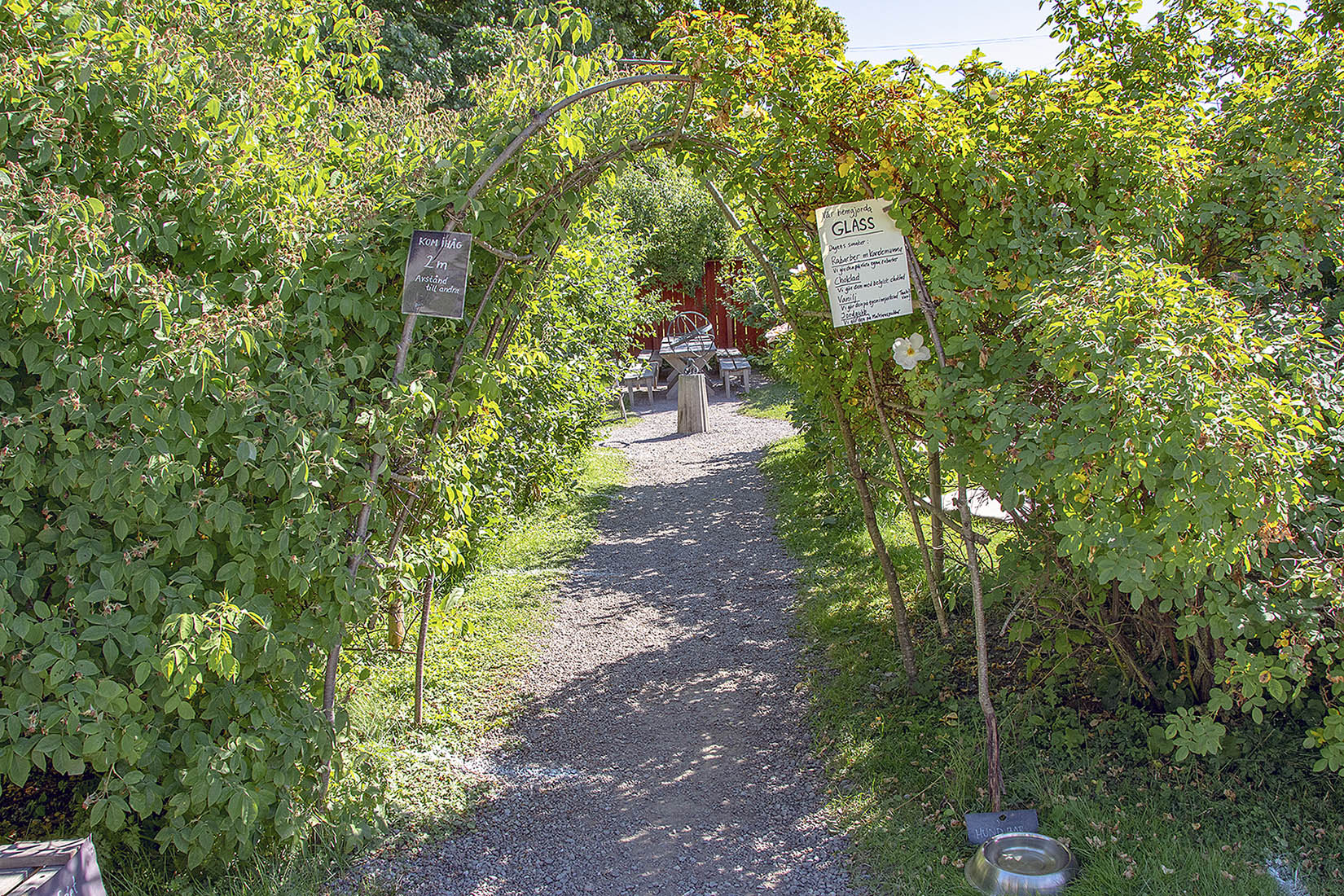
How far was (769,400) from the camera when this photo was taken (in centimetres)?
1342

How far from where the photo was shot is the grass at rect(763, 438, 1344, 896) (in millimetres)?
2564

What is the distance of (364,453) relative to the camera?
9.37ft

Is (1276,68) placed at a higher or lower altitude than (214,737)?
Answer: higher

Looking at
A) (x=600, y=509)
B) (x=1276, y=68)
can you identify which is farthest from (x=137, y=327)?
(x=600, y=509)

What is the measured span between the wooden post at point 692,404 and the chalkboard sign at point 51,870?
9.08 metres

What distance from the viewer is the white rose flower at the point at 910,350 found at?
290 centimetres

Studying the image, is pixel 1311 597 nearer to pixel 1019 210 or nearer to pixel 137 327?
pixel 1019 210

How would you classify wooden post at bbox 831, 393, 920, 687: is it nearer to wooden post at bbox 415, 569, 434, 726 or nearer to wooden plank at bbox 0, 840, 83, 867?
wooden post at bbox 415, 569, 434, 726

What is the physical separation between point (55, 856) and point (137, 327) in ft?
4.35

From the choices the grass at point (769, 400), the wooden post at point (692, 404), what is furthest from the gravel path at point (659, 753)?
the grass at point (769, 400)

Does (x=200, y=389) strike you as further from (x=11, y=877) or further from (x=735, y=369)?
(x=735, y=369)

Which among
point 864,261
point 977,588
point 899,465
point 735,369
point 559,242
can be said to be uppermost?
point 559,242

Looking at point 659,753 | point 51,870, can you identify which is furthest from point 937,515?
point 51,870

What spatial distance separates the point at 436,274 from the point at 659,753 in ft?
6.99
